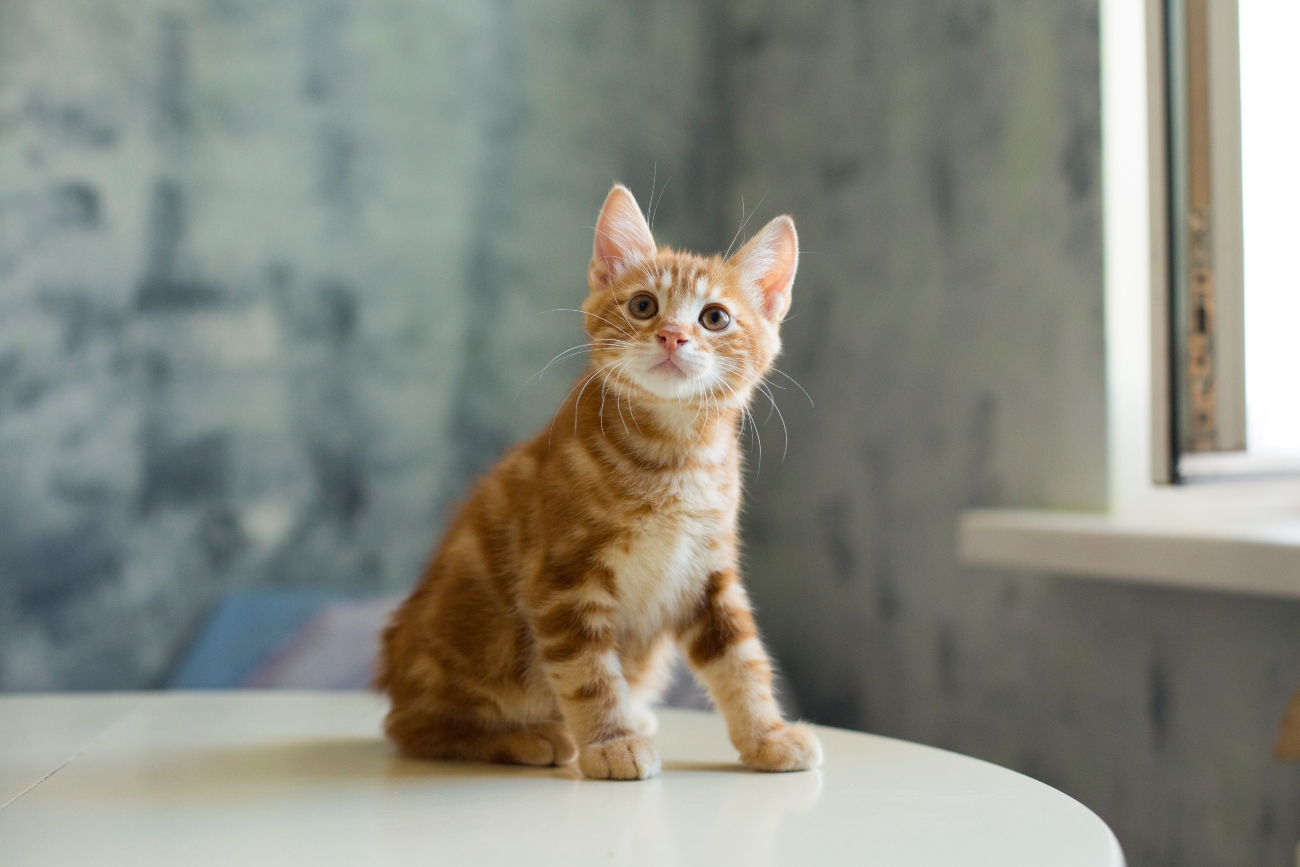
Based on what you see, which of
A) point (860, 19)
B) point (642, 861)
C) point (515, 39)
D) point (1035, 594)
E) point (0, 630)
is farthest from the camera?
point (515, 39)

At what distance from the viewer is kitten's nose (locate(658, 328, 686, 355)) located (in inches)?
34.3

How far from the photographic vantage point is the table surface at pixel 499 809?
26.4 inches

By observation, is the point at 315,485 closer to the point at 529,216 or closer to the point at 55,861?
the point at 529,216

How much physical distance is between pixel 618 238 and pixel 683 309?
4.2 inches

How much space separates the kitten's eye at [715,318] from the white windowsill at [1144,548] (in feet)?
2.26

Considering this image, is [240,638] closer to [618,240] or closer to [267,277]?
[267,277]

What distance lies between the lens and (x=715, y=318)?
0.94m

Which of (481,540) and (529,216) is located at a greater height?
(529,216)

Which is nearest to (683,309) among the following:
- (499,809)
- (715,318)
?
(715,318)

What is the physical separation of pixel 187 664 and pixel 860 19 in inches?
70.5

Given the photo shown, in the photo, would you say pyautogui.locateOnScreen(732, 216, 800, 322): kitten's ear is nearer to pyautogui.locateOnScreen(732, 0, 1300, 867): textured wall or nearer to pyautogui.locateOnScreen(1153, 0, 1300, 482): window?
pyautogui.locateOnScreen(1153, 0, 1300, 482): window

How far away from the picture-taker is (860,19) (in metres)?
2.16

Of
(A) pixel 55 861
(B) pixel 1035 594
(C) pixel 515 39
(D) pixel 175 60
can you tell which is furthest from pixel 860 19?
(A) pixel 55 861

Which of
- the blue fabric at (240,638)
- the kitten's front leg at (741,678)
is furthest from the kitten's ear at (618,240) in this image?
the blue fabric at (240,638)
